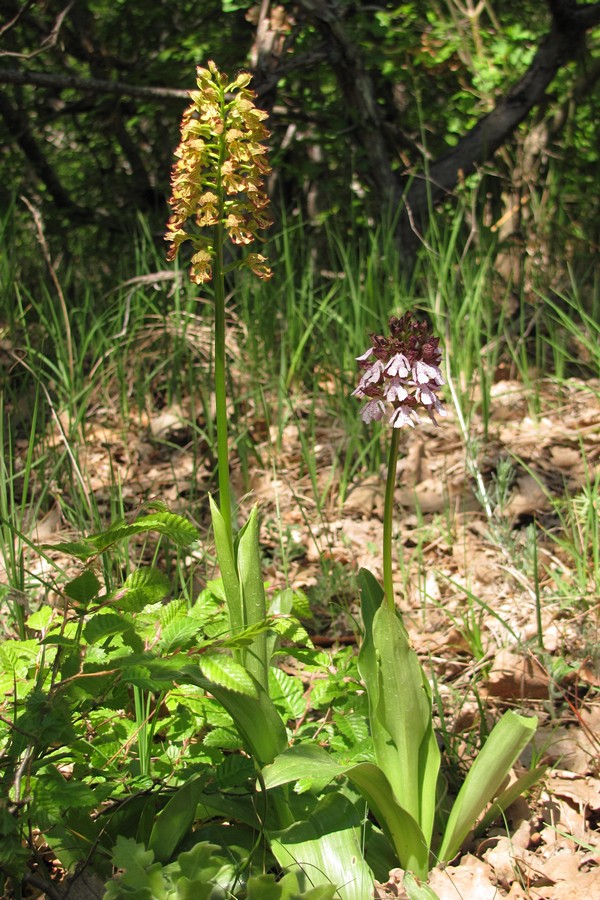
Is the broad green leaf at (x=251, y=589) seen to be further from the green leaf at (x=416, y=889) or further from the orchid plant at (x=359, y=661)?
the green leaf at (x=416, y=889)

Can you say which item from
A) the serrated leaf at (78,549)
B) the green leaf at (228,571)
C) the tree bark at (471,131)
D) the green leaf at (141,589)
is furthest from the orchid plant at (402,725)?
the tree bark at (471,131)

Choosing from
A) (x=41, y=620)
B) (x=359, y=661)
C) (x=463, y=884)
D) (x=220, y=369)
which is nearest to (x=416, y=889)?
(x=463, y=884)

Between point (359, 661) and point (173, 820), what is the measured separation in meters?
0.39

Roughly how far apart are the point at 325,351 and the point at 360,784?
2.03m

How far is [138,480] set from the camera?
2809 millimetres

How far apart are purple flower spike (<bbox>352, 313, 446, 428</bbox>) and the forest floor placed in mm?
606

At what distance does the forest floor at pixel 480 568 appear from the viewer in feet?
4.84

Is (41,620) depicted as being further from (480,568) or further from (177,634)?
(480,568)

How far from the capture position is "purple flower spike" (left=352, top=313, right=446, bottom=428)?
1.19m

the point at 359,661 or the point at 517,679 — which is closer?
the point at 359,661

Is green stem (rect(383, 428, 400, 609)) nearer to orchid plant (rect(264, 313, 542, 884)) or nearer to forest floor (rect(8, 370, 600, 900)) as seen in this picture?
orchid plant (rect(264, 313, 542, 884))

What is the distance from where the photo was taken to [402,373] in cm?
118

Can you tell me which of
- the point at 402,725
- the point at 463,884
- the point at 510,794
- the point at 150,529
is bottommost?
the point at 463,884

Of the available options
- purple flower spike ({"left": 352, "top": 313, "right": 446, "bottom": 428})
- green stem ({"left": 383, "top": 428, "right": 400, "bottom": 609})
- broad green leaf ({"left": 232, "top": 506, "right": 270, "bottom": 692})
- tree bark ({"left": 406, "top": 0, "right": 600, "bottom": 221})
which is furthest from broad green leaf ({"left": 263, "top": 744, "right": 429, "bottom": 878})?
tree bark ({"left": 406, "top": 0, "right": 600, "bottom": 221})
